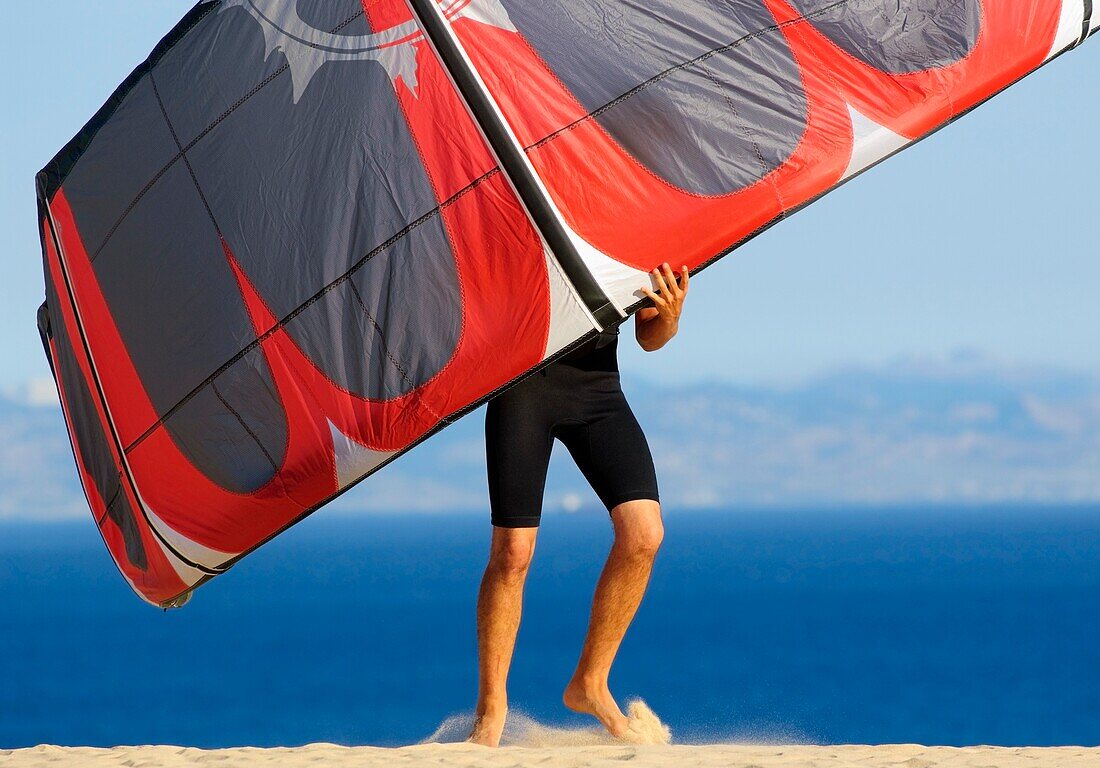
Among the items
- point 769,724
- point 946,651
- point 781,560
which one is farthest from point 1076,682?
point 781,560

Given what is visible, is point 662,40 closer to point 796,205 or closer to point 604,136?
point 604,136

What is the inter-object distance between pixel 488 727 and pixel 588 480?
976mm

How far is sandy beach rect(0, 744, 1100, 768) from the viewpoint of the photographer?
4.34m

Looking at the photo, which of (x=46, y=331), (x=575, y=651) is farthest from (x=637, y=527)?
(x=575, y=651)

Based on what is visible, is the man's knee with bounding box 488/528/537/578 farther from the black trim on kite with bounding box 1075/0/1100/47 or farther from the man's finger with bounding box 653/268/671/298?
the black trim on kite with bounding box 1075/0/1100/47

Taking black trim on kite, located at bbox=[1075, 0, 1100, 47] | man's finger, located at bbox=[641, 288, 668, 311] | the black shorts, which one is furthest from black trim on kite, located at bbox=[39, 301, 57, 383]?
black trim on kite, located at bbox=[1075, 0, 1100, 47]

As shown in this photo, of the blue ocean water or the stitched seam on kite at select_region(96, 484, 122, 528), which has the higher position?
the stitched seam on kite at select_region(96, 484, 122, 528)

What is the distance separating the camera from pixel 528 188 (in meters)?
4.20

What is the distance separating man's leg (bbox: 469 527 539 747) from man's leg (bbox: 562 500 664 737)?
0.90 ft

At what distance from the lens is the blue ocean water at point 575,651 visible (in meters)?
34.8

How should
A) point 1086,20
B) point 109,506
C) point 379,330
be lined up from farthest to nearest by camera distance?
point 109,506, point 1086,20, point 379,330

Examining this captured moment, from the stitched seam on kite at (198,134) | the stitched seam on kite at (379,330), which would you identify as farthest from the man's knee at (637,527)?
the stitched seam on kite at (198,134)

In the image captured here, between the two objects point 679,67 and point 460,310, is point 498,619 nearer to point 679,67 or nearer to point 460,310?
point 460,310

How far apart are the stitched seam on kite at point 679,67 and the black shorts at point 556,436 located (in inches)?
32.6
